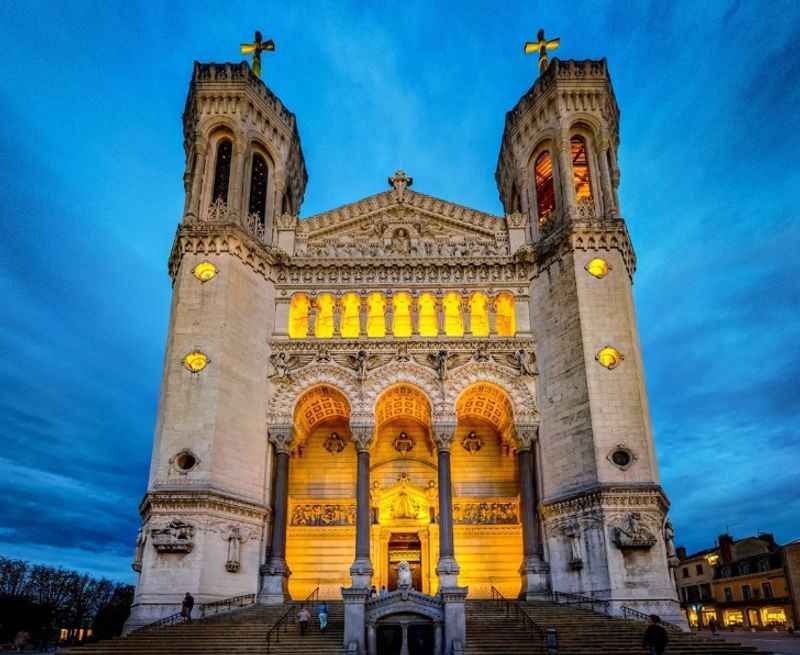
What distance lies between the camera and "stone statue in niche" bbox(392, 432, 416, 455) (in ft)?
107

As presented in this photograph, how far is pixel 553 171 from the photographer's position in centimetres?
3275

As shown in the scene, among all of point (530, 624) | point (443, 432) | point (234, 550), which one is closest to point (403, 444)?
point (443, 432)

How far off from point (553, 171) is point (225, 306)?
16980 millimetres

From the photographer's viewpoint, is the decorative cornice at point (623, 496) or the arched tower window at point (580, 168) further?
→ the arched tower window at point (580, 168)

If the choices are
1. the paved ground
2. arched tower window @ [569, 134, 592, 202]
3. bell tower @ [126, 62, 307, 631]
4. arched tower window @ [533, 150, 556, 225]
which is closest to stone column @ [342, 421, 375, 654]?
bell tower @ [126, 62, 307, 631]

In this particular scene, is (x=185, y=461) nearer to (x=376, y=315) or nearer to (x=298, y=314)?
(x=298, y=314)

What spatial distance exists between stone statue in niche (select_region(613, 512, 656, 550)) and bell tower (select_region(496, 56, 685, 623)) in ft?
0.12

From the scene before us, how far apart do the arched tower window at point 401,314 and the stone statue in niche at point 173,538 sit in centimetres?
1250

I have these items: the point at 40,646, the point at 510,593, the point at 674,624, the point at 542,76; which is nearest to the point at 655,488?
the point at 674,624

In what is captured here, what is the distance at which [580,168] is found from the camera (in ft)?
110

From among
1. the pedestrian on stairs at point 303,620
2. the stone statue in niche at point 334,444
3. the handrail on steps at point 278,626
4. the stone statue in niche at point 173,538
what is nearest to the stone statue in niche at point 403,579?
the pedestrian on stairs at point 303,620

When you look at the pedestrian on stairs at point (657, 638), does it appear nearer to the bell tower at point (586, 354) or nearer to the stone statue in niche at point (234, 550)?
the bell tower at point (586, 354)

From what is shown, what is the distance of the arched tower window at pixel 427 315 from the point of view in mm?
31266

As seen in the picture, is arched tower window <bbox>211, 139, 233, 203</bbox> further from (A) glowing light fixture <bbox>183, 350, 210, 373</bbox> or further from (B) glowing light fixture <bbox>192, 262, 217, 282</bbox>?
(A) glowing light fixture <bbox>183, 350, 210, 373</bbox>
